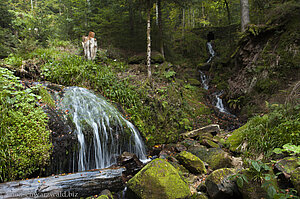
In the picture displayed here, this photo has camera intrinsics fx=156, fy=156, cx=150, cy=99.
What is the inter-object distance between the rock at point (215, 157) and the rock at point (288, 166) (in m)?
1.76

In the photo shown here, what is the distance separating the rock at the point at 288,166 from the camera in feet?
8.73

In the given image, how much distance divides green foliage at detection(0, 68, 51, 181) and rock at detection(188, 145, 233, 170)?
4.52 m

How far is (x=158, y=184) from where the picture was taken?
3.24m

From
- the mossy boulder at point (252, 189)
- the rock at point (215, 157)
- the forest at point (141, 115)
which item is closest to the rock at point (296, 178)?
the forest at point (141, 115)

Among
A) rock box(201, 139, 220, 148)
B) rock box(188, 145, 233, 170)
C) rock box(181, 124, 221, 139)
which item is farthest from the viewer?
rock box(181, 124, 221, 139)

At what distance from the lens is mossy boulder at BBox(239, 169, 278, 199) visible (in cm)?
269

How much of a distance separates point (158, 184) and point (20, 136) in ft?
11.8

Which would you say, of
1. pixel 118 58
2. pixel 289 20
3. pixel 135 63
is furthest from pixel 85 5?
pixel 289 20

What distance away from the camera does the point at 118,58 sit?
10914 mm

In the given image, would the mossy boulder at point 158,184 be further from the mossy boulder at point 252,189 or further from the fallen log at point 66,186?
the mossy boulder at point 252,189

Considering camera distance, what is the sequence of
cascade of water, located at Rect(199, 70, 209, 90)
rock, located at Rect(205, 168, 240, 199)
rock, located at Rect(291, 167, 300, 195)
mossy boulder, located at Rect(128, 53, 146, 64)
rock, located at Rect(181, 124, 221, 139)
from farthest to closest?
cascade of water, located at Rect(199, 70, 209, 90)
mossy boulder, located at Rect(128, 53, 146, 64)
rock, located at Rect(181, 124, 221, 139)
rock, located at Rect(205, 168, 240, 199)
rock, located at Rect(291, 167, 300, 195)

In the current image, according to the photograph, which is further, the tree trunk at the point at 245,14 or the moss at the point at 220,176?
the tree trunk at the point at 245,14

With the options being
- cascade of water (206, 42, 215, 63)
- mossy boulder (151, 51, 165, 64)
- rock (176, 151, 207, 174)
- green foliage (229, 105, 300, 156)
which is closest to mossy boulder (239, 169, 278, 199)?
green foliage (229, 105, 300, 156)

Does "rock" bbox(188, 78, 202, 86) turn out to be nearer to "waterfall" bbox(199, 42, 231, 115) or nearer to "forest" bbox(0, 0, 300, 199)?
"forest" bbox(0, 0, 300, 199)
